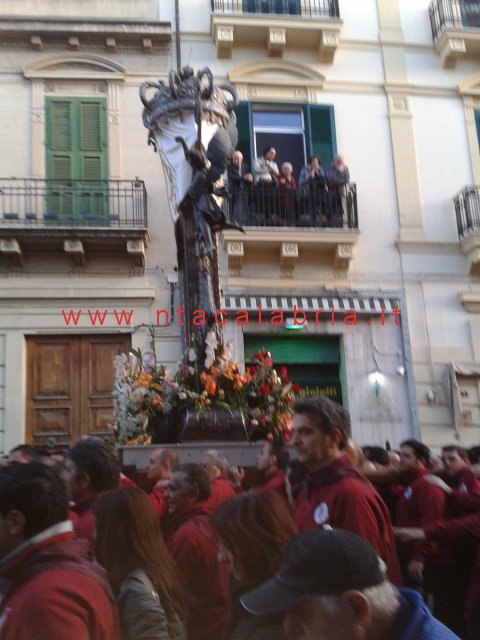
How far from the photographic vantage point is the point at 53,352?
12.2 meters

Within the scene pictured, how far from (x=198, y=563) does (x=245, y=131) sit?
1109 cm

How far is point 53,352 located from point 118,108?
4.31 metres

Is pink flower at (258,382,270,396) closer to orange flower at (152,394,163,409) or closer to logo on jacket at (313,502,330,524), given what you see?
orange flower at (152,394,163,409)

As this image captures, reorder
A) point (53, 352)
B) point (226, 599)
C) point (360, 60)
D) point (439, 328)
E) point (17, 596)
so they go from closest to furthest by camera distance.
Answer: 1. point (17, 596)
2. point (226, 599)
3. point (53, 352)
4. point (439, 328)
5. point (360, 60)

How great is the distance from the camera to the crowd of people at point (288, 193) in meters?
12.7

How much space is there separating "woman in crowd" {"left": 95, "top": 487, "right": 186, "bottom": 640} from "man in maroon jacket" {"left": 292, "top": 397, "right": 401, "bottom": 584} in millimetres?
619

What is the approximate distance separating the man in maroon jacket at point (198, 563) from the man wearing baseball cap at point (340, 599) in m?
1.44

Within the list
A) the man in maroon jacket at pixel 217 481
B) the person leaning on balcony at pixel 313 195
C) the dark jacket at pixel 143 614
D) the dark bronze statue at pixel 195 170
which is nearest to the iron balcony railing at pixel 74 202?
the person leaning on balcony at pixel 313 195

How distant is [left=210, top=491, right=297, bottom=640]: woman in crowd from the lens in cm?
257

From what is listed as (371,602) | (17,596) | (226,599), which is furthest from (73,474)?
(371,602)

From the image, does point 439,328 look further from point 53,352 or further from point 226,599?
point 226,599

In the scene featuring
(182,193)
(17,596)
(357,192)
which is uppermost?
(357,192)

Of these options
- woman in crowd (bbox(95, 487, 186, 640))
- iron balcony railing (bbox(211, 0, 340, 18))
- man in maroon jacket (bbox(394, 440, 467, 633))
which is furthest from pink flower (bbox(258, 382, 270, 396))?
iron balcony railing (bbox(211, 0, 340, 18))

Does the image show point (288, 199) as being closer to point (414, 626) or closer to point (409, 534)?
point (409, 534)
